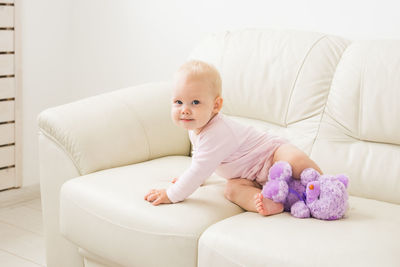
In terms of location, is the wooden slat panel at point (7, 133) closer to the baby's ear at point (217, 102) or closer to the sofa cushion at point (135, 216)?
the sofa cushion at point (135, 216)

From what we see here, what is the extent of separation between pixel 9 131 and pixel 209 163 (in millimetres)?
1563

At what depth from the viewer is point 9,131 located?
3004 mm

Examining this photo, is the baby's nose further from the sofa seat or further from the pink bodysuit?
the sofa seat

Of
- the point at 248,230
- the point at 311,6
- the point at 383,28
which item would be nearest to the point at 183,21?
the point at 311,6

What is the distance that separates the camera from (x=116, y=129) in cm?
215

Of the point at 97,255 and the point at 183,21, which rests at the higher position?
the point at 183,21

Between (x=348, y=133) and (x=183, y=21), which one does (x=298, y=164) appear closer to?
(x=348, y=133)

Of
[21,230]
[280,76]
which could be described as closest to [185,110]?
[280,76]

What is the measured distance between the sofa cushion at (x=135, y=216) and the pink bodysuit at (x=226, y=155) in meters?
0.06

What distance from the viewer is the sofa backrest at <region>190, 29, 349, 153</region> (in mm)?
2143

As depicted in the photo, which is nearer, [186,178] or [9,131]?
[186,178]

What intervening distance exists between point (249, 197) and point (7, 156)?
5.51 feet

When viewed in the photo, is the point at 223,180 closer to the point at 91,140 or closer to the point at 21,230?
the point at 91,140

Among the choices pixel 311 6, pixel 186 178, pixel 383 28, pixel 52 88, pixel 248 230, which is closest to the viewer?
pixel 248 230
